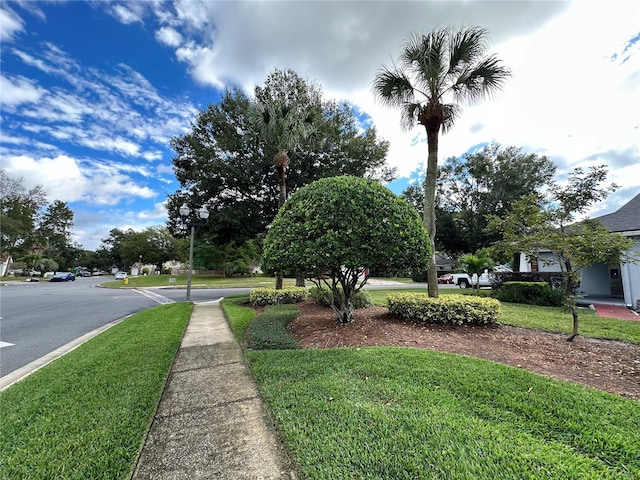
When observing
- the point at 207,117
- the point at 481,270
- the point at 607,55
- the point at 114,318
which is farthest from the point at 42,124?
the point at 481,270

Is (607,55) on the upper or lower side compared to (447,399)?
upper

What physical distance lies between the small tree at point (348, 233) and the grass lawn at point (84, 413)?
263cm

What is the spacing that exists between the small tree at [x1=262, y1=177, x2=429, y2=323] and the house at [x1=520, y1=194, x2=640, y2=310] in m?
2.72

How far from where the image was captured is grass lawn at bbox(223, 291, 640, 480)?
189 cm

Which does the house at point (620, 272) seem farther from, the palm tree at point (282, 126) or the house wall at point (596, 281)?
the palm tree at point (282, 126)

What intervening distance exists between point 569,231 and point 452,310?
255cm

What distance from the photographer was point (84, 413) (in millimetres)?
2785

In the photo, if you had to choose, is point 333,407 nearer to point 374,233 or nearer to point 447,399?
point 447,399

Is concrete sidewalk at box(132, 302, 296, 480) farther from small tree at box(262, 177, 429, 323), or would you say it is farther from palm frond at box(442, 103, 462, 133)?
palm frond at box(442, 103, 462, 133)

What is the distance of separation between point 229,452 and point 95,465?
919 mm

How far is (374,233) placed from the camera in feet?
16.3

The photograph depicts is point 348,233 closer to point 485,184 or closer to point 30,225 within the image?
point 485,184

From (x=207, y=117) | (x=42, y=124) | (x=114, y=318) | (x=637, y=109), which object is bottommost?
(x=114, y=318)

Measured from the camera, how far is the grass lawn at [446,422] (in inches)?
74.6
